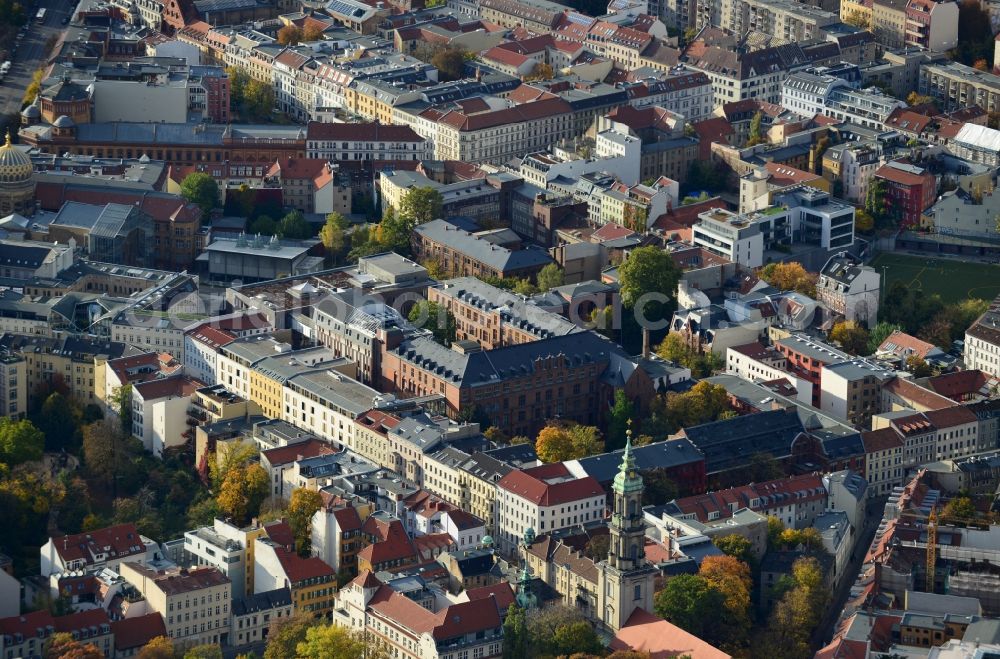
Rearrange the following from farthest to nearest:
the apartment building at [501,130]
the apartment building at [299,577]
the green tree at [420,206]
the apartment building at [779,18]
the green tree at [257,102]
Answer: the apartment building at [779,18] < the green tree at [257,102] < the apartment building at [501,130] < the green tree at [420,206] < the apartment building at [299,577]

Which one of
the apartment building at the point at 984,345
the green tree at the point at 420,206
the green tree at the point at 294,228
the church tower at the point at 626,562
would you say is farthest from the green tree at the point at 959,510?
the green tree at the point at 294,228

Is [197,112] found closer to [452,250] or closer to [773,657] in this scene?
[452,250]

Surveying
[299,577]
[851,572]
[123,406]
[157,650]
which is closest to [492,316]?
[123,406]

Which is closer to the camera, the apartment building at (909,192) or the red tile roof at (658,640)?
the red tile roof at (658,640)

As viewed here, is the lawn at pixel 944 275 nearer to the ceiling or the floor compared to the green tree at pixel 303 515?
nearer to the floor

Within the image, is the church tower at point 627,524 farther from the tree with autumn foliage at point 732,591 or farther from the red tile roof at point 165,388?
the red tile roof at point 165,388

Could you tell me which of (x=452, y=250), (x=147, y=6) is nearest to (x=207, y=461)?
(x=452, y=250)

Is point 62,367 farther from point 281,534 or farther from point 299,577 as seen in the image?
point 299,577
